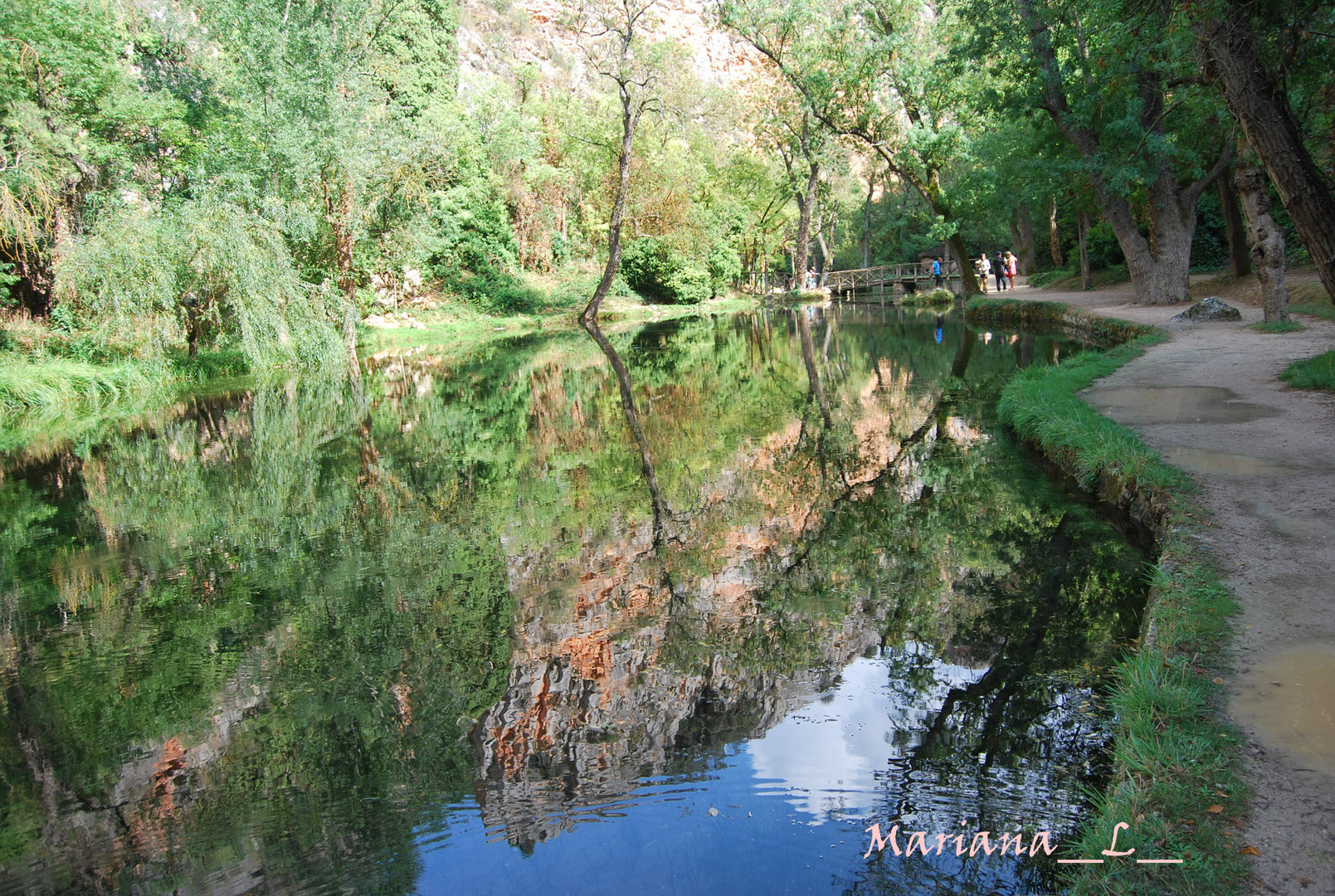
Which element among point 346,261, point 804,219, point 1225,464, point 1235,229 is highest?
point 804,219

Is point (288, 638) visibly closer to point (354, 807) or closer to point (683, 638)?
point (354, 807)

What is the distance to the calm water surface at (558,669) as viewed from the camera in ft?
10.9

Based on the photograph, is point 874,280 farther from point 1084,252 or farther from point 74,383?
point 74,383

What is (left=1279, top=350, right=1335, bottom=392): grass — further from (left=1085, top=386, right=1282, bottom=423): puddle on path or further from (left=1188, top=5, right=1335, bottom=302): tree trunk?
(left=1188, top=5, right=1335, bottom=302): tree trunk

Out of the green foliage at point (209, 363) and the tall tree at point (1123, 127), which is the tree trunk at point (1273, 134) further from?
the green foliage at point (209, 363)

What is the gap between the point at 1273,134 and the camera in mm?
7895

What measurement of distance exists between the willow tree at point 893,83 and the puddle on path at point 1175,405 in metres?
14.2

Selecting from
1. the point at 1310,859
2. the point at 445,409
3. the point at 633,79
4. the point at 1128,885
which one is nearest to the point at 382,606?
the point at 1128,885

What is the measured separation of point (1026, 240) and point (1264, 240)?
2703cm

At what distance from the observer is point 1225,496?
18.2 feet

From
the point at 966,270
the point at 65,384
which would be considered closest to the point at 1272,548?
the point at 65,384

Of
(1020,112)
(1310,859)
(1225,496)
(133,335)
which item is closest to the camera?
(1310,859)

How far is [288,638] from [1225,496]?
6.01m

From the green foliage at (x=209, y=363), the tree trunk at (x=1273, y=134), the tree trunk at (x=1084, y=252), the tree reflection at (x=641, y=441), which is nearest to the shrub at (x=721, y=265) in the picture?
the tree trunk at (x=1084, y=252)
